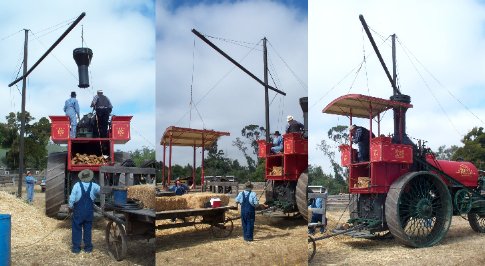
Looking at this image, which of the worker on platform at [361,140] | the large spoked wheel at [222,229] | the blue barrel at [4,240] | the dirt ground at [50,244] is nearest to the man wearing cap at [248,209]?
the large spoked wheel at [222,229]

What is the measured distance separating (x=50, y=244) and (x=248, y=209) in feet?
12.9

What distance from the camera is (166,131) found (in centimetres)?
271

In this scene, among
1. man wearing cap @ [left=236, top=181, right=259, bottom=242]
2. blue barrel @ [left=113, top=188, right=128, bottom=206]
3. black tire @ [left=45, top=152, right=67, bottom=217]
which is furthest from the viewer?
black tire @ [left=45, top=152, right=67, bottom=217]

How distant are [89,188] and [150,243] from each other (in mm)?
2303

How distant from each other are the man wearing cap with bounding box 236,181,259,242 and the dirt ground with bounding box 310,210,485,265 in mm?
2554

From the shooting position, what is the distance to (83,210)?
5.39 metres

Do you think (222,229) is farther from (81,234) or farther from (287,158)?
(81,234)

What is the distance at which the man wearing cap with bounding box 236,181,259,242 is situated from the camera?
3081 mm

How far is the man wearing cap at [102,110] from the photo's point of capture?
495 centimetres

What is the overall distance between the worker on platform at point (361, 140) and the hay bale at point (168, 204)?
503 cm

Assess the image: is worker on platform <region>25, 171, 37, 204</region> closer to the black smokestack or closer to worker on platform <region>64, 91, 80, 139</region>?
worker on platform <region>64, 91, 80, 139</region>

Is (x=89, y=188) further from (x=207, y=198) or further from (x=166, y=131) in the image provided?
(x=166, y=131)

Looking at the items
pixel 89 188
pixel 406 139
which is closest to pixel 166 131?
pixel 89 188

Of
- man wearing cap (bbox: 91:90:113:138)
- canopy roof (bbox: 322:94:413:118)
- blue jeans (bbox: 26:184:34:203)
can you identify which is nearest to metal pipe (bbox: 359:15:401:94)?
canopy roof (bbox: 322:94:413:118)
